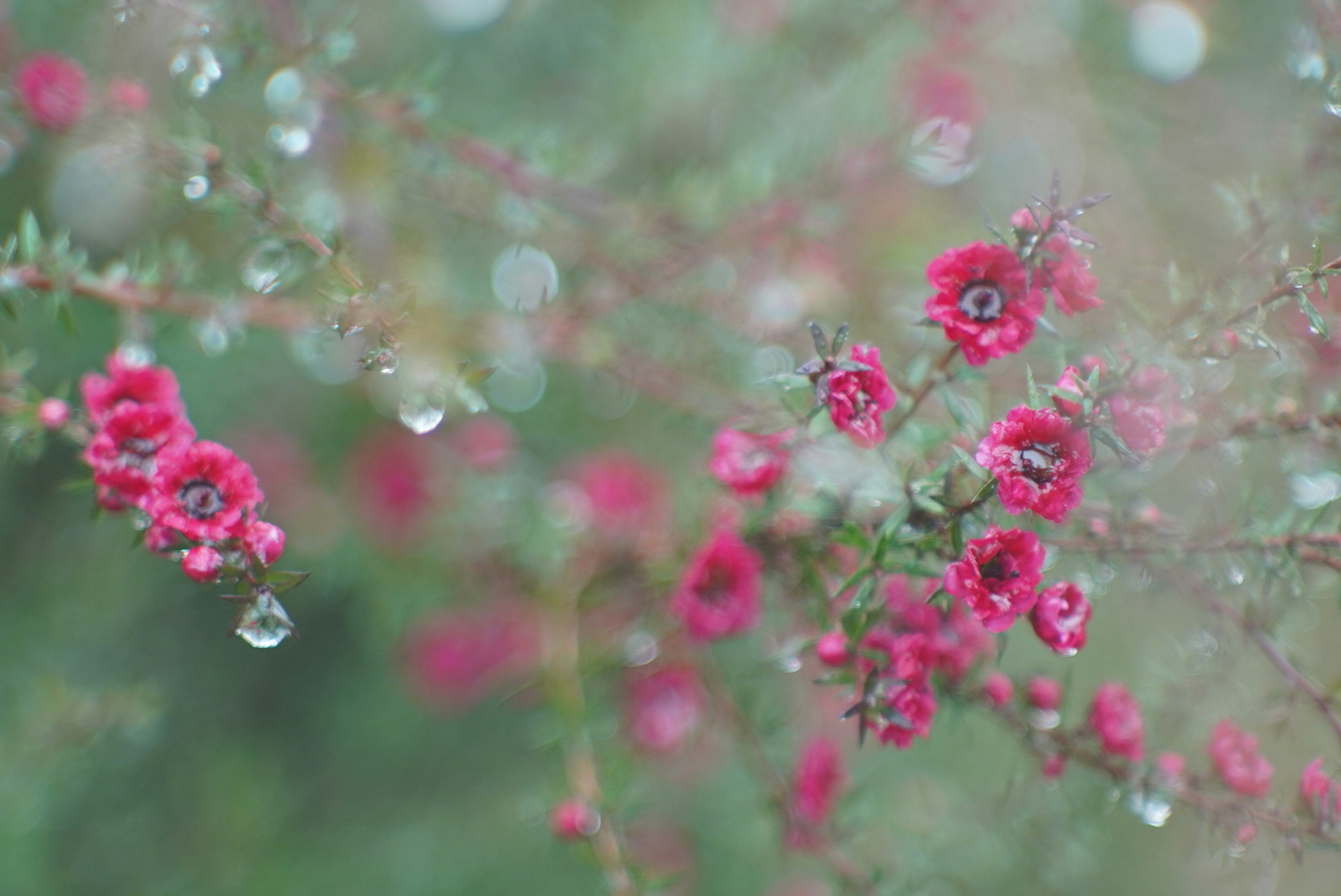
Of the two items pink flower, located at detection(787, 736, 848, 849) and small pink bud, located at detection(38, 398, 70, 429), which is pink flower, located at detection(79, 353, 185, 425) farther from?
pink flower, located at detection(787, 736, 848, 849)

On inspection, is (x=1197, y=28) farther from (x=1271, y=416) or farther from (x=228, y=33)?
(x=228, y=33)

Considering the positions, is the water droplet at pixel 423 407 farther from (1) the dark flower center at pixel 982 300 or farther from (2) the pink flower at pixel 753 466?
(1) the dark flower center at pixel 982 300

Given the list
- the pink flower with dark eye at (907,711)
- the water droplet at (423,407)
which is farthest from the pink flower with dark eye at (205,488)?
the pink flower with dark eye at (907,711)

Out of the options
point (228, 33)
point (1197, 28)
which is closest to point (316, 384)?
point (228, 33)

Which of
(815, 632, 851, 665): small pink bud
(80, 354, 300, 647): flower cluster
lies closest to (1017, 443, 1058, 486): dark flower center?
(815, 632, 851, 665): small pink bud

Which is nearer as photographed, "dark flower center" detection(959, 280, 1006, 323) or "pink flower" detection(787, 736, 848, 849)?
"dark flower center" detection(959, 280, 1006, 323)

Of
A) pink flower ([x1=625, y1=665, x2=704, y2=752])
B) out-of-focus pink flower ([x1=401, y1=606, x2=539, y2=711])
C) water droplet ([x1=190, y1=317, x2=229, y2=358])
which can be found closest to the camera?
water droplet ([x1=190, y1=317, x2=229, y2=358])
